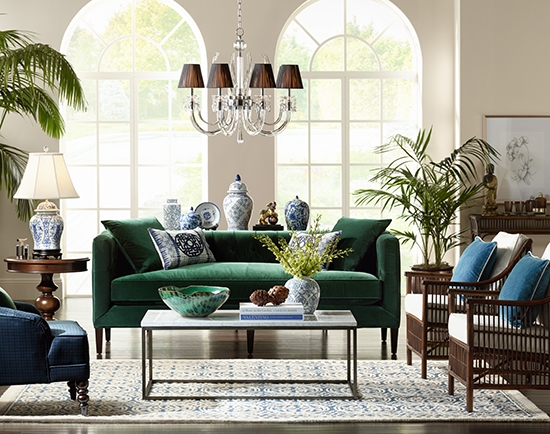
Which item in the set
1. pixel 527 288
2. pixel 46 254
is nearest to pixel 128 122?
pixel 46 254

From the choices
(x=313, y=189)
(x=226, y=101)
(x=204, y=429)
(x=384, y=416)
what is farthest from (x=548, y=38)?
(x=204, y=429)

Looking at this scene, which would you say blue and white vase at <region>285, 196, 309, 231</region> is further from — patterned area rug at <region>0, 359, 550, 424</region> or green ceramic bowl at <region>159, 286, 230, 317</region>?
green ceramic bowl at <region>159, 286, 230, 317</region>

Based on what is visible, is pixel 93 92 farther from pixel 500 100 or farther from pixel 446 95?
pixel 500 100

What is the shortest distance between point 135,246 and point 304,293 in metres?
1.71

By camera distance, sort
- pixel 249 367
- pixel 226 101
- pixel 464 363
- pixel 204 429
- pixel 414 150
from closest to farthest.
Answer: pixel 204 429 < pixel 464 363 < pixel 249 367 < pixel 226 101 < pixel 414 150

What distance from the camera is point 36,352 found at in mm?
3580

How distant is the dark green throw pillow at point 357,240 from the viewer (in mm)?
5562

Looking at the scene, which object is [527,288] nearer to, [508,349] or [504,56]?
[508,349]

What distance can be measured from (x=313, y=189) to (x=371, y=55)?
1385mm

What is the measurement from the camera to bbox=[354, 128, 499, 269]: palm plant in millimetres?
6914

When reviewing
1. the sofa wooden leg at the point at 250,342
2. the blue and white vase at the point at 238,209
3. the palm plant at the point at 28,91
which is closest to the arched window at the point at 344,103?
the blue and white vase at the point at 238,209

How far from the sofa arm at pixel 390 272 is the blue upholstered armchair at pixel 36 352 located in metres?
2.24

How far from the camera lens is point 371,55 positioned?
764 cm

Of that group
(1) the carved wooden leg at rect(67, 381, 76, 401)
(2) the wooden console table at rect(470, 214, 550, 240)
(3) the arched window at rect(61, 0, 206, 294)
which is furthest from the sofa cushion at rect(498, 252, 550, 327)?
(3) the arched window at rect(61, 0, 206, 294)
